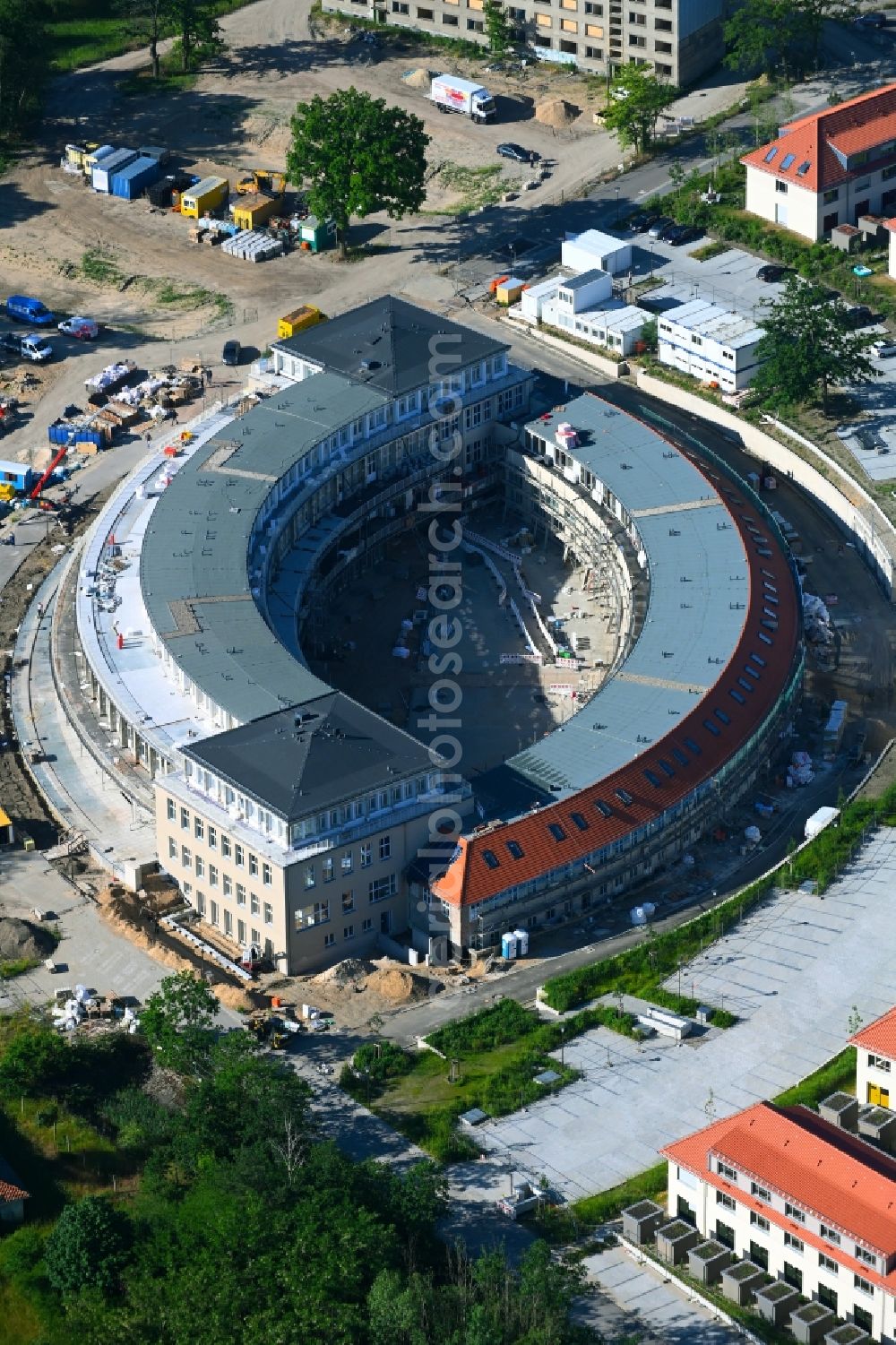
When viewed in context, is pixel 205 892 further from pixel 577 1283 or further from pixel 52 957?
pixel 577 1283

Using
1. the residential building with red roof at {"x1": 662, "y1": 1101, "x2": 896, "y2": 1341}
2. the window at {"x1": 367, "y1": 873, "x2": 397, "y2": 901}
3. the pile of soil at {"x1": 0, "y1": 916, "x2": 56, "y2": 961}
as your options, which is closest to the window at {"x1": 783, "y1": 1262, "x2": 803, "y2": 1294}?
the residential building with red roof at {"x1": 662, "y1": 1101, "x2": 896, "y2": 1341}

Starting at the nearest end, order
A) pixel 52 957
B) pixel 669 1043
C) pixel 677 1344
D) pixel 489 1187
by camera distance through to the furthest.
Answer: pixel 677 1344 < pixel 489 1187 < pixel 669 1043 < pixel 52 957

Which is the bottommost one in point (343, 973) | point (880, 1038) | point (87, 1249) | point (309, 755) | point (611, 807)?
point (87, 1249)

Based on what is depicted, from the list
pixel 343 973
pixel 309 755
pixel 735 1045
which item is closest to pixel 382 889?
pixel 343 973

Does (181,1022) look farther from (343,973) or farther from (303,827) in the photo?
(303,827)

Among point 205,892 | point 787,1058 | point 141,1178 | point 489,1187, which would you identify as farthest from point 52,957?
point 787,1058
